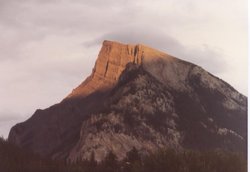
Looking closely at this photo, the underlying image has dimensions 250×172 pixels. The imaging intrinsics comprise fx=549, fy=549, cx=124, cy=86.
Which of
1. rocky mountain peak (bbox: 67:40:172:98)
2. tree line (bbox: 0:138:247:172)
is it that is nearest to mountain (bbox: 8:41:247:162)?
rocky mountain peak (bbox: 67:40:172:98)

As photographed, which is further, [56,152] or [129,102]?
[129,102]

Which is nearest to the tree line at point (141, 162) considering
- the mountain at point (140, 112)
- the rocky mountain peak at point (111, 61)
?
the mountain at point (140, 112)

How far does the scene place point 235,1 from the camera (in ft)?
45.8

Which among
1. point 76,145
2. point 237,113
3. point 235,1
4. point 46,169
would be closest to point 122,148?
point 76,145

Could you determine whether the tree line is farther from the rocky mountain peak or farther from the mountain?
the rocky mountain peak

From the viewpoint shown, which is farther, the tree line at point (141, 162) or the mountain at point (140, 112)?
the mountain at point (140, 112)

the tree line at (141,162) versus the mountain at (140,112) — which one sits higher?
the mountain at (140,112)

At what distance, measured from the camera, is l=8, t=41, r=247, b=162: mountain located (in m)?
14.1

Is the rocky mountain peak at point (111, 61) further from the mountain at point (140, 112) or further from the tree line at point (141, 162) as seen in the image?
the tree line at point (141, 162)

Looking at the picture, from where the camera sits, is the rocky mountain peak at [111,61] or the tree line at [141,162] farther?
the rocky mountain peak at [111,61]

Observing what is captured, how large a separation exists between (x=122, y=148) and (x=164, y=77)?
232 centimetres

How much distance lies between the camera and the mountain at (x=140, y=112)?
46.3 ft

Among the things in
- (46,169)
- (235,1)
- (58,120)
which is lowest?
(46,169)

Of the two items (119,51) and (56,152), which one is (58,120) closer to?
(56,152)
